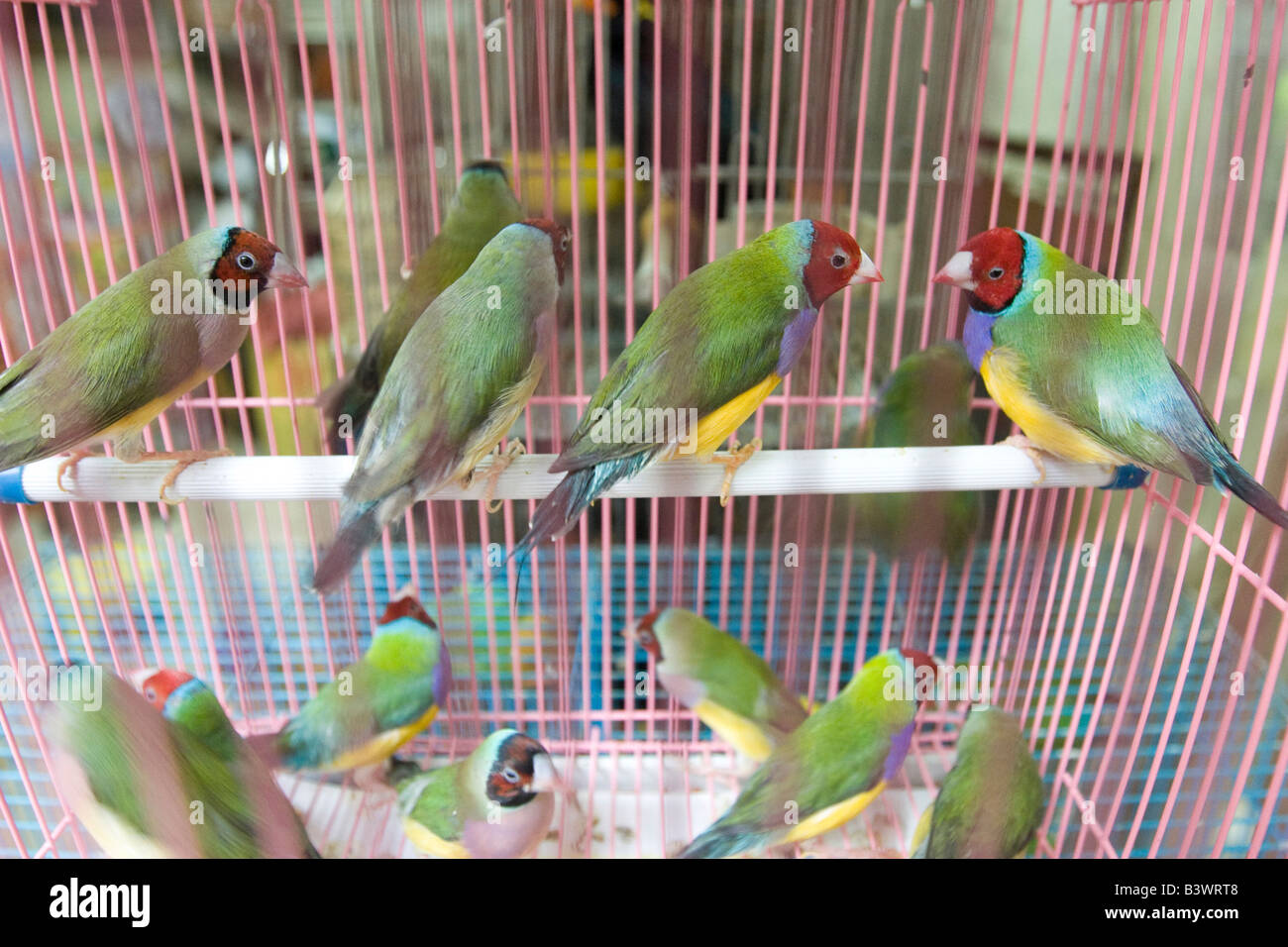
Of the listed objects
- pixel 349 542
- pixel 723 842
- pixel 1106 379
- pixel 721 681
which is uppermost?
pixel 1106 379

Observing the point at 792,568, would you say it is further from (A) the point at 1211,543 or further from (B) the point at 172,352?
(B) the point at 172,352

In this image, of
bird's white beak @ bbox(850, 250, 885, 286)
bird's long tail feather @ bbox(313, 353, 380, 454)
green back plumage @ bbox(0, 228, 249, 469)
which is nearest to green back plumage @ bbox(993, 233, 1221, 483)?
bird's white beak @ bbox(850, 250, 885, 286)

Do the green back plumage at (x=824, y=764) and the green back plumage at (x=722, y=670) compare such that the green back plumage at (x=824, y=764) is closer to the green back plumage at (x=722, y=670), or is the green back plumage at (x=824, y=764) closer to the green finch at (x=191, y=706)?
the green back plumage at (x=722, y=670)

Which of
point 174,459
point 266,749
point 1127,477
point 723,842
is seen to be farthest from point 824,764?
point 174,459

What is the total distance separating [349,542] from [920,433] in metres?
0.49

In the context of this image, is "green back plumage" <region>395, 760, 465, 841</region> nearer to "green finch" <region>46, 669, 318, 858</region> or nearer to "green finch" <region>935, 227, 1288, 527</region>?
"green finch" <region>46, 669, 318, 858</region>

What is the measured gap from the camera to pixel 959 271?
66cm

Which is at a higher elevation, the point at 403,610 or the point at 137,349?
the point at 137,349

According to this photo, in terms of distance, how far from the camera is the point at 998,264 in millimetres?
647

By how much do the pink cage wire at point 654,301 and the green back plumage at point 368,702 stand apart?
0.03 meters

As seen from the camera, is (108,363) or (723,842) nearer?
(108,363)

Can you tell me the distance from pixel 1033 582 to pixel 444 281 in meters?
0.60

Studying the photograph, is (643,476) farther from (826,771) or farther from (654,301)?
(826,771)
